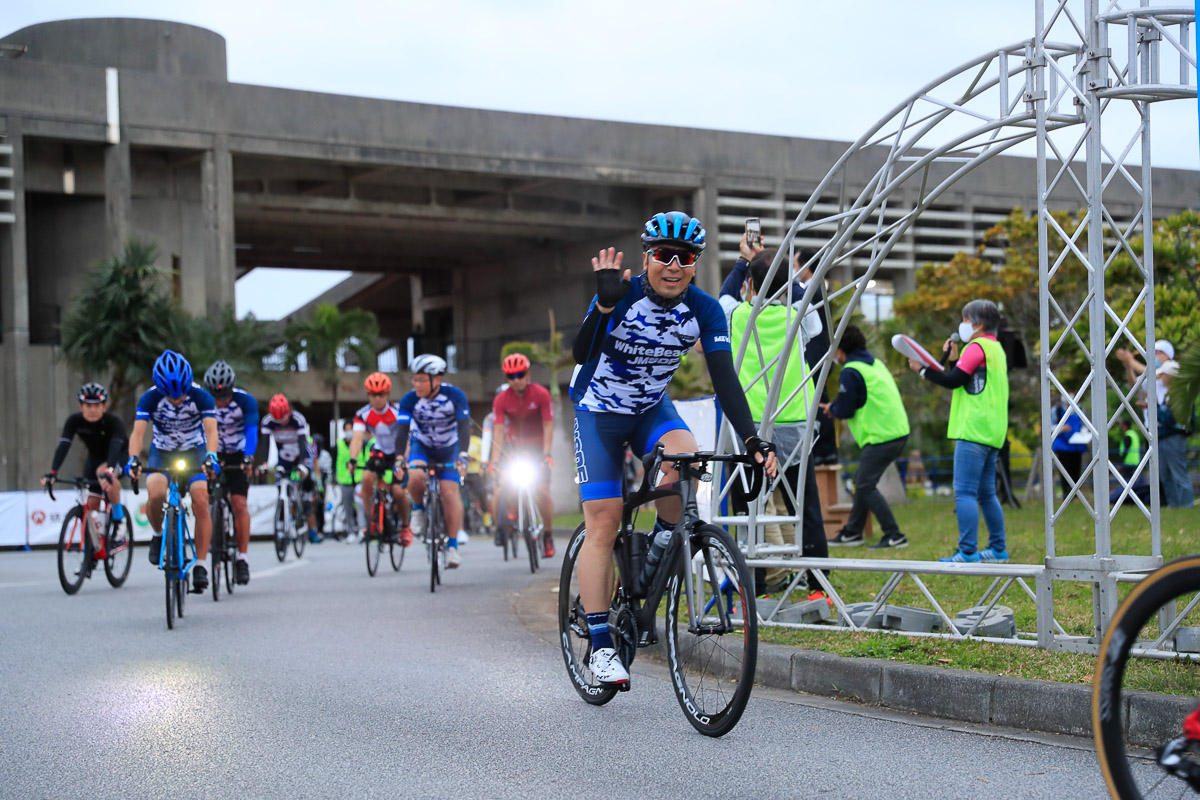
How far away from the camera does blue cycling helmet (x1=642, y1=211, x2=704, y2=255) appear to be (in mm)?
5438

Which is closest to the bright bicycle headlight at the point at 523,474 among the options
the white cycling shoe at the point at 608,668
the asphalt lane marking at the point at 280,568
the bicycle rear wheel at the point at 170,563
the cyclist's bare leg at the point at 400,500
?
the cyclist's bare leg at the point at 400,500

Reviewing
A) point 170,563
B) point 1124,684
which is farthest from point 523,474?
point 1124,684

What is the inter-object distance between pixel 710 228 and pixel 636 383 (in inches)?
1442

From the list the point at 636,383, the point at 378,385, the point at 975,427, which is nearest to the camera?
the point at 636,383

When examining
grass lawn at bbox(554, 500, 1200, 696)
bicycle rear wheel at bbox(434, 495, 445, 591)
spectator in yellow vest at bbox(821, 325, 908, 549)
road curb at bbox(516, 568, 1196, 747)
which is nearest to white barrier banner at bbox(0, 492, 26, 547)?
bicycle rear wheel at bbox(434, 495, 445, 591)

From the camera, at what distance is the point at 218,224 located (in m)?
37.1

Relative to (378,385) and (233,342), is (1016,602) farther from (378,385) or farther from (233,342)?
(233,342)

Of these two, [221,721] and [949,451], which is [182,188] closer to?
[949,451]

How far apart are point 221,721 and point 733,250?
38020mm

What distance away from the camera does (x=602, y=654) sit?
5637 millimetres

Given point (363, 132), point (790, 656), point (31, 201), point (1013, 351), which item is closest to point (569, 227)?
point (363, 132)

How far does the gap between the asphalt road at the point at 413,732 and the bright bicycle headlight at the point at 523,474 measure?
15.1 feet

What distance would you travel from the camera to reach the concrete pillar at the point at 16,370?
3494cm

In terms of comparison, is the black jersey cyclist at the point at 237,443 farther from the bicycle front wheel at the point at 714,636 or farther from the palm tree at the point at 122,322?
the palm tree at the point at 122,322
